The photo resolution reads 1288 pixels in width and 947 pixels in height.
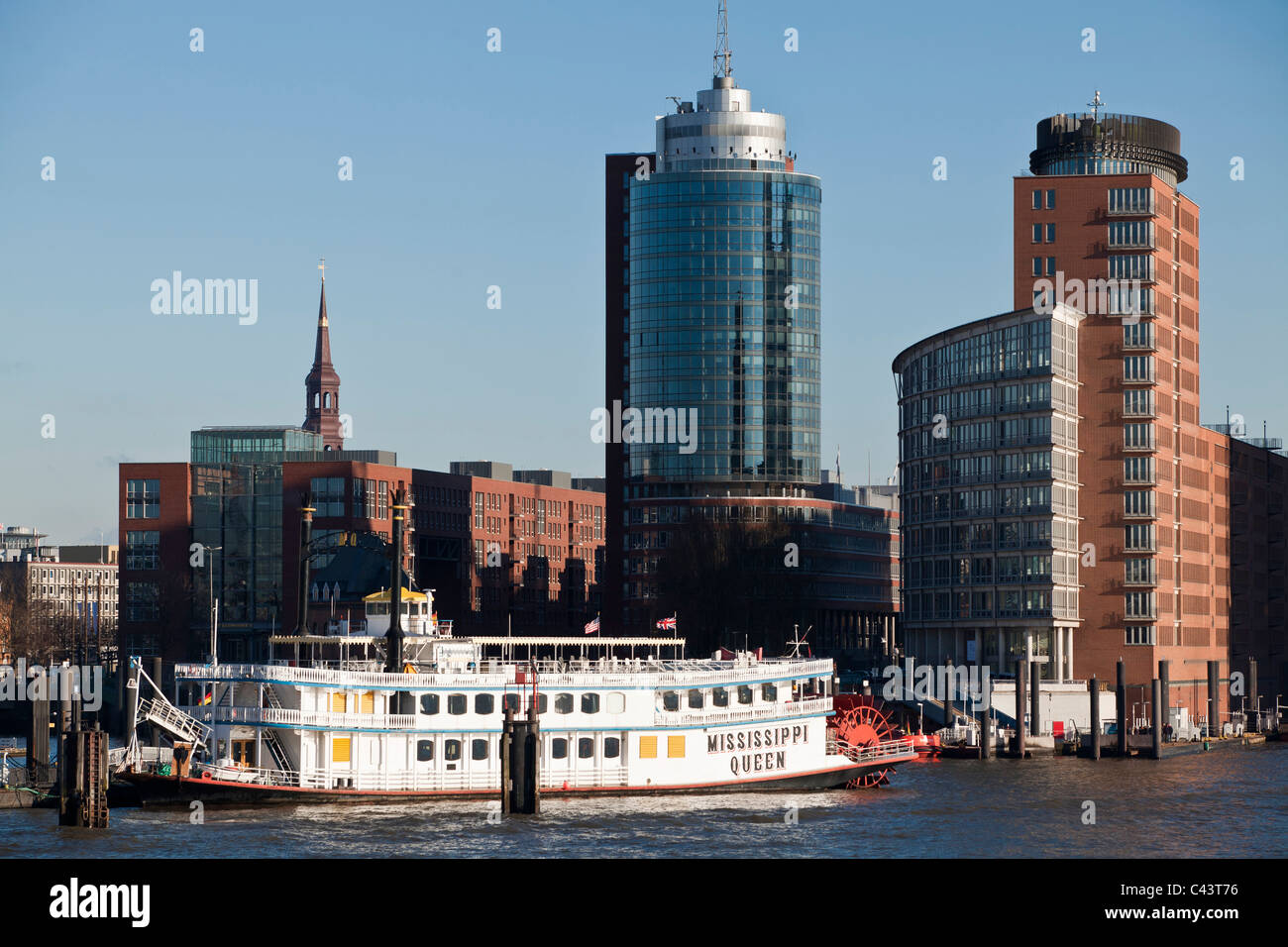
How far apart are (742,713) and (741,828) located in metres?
12.2

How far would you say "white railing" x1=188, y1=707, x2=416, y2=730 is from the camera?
7488cm

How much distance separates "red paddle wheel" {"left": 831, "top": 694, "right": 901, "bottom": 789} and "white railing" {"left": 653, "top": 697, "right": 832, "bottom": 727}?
514cm

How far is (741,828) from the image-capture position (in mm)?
71625

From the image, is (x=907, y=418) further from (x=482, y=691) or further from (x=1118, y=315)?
(x=482, y=691)

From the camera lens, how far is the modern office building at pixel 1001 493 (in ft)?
488

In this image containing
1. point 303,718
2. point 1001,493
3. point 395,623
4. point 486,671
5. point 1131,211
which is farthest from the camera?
point 1131,211

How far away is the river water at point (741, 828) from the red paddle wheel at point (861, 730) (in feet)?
4.50

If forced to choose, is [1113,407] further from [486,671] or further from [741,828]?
[741,828]

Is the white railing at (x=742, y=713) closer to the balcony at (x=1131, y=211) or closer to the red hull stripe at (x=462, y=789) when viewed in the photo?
the red hull stripe at (x=462, y=789)

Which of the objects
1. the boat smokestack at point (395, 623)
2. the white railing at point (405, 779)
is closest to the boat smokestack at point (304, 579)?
the boat smokestack at point (395, 623)

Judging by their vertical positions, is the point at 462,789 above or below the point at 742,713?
below

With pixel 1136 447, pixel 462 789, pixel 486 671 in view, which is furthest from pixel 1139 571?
pixel 462 789
